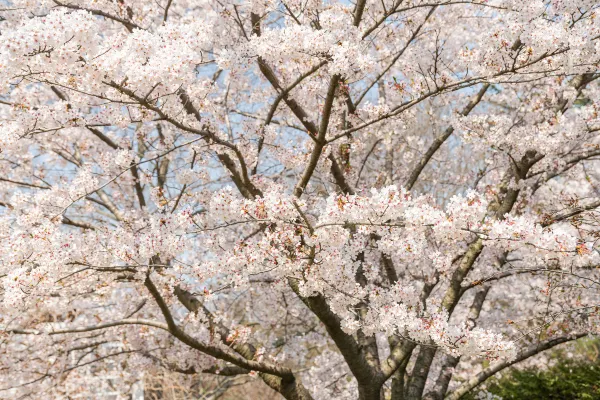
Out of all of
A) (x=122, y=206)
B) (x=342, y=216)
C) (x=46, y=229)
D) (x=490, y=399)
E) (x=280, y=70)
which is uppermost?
(x=280, y=70)

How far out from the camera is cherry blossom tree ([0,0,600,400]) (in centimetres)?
312

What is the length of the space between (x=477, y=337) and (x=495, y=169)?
4.47 m

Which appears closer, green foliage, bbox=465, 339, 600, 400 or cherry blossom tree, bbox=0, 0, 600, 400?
cherry blossom tree, bbox=0, 0, 600, 400

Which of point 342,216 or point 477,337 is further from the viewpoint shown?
point 477,337

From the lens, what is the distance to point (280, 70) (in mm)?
5367

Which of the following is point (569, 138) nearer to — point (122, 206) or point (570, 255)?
point (570, 255)

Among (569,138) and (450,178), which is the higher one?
(450,178)

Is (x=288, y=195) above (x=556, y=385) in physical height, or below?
below

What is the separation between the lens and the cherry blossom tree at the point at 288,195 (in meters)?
3.12

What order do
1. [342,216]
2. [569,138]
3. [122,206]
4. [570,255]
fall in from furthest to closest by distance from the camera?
[122,206]
[569,138]
[342,216]
[570,255]

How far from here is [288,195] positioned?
4.05 m

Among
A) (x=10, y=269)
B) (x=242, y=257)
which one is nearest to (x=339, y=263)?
(x=242, y=257)

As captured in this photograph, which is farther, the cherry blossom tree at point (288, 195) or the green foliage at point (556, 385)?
the green foliage at point (556, 385)

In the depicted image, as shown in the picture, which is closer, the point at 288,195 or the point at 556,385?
the point at 288,195
